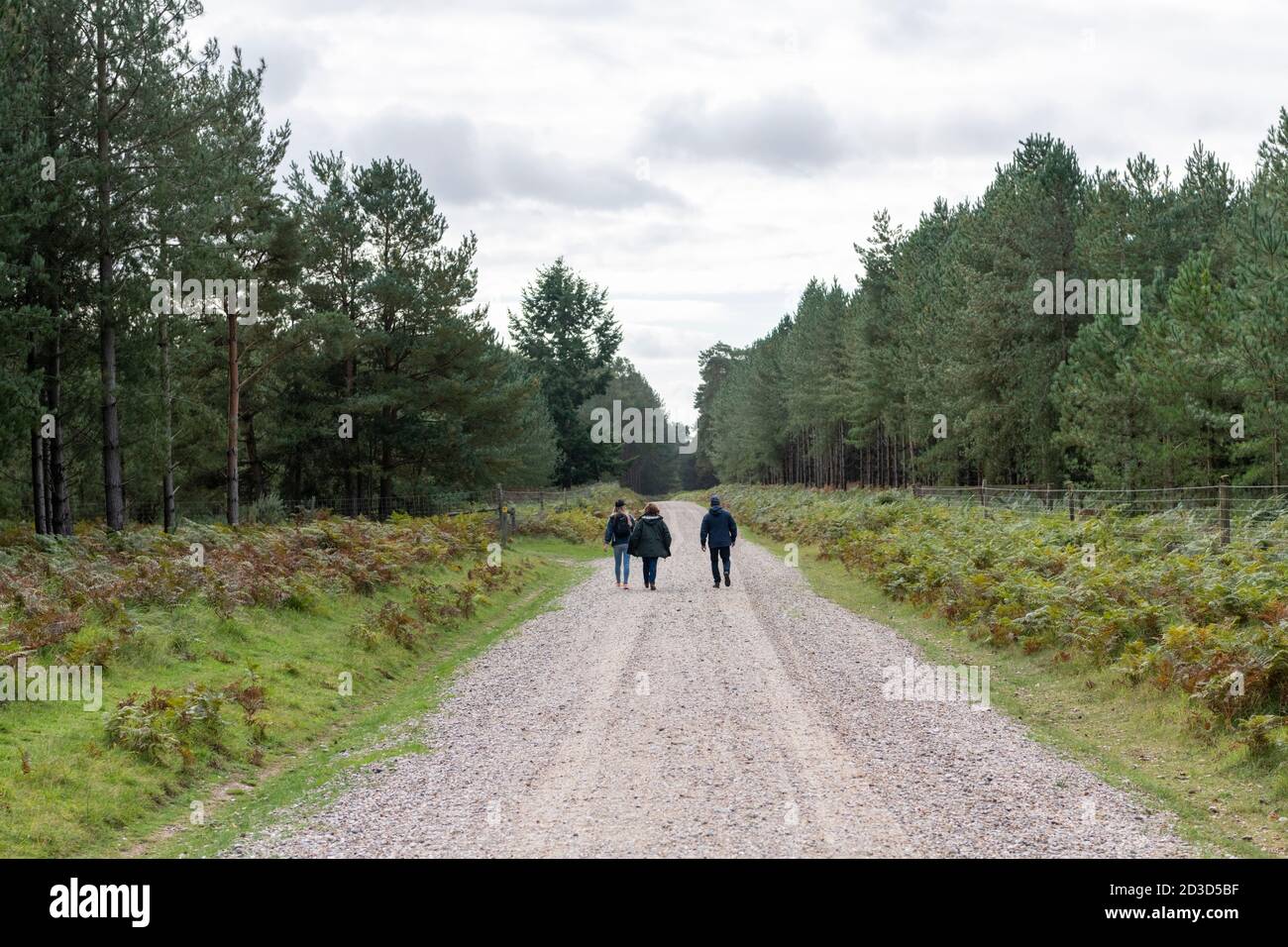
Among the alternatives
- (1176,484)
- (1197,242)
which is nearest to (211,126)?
(1176,484)

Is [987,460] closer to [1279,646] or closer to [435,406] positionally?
[435,406]

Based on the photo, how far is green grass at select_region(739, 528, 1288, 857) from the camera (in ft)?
22.2

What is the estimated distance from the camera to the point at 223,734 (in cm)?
896

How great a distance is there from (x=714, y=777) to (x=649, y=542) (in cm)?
1303

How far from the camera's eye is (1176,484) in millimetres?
28734

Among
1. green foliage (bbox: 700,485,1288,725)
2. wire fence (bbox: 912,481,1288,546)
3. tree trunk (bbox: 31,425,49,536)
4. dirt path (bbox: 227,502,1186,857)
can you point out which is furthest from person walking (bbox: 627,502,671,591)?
tree trunk (bbox: 31,425,49,536)

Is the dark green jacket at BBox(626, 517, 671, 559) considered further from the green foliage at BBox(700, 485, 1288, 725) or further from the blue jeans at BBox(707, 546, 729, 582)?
the green foliage at BBox(700, 485, 1288, 725)
